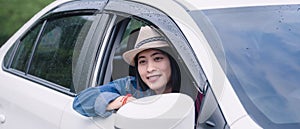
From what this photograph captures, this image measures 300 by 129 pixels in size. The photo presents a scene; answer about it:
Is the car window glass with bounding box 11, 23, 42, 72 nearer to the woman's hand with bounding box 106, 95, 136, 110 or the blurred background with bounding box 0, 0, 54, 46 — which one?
the woman's hand with bounding box 106, 95, 136, 110

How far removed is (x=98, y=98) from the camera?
10.2 ft

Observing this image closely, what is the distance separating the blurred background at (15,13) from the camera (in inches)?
465

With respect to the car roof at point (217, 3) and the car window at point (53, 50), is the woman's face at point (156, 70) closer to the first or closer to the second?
the car roof at point (217, 3)

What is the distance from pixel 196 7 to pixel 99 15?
2.29ft

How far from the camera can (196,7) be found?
320 cm

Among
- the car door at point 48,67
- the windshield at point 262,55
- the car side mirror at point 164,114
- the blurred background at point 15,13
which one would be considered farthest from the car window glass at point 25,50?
the blurred background at point 15,13

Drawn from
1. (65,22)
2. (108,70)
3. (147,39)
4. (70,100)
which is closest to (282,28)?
(147,39)

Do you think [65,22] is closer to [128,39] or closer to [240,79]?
[128,39]

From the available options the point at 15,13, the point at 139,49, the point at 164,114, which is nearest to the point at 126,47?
the point at 139,49

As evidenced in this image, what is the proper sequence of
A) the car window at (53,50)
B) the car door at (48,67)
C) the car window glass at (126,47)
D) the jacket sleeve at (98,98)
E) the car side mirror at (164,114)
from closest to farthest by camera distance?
1. the car side mirror at (164,114)
2. the jacket sleeve at (98,98)
3. the car window glass at (126,47)
4. the car door at (48,67)
5. the car window at (53,50)

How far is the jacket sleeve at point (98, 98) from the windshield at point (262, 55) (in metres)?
0.53

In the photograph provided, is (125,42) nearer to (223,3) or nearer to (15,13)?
(223,3)

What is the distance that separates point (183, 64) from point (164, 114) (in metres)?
0.51

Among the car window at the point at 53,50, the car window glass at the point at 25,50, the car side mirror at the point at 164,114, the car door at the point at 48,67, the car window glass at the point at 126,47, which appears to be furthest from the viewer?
the car window glass at the point at 25,50
